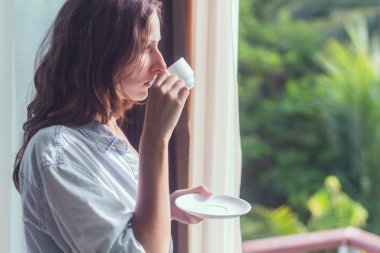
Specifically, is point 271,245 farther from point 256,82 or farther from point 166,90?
point 256,82

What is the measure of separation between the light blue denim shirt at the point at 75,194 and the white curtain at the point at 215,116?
1.36ft

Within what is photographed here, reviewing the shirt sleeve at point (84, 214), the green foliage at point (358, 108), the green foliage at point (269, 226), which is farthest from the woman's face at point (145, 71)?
the green foliage at point (358, 108)

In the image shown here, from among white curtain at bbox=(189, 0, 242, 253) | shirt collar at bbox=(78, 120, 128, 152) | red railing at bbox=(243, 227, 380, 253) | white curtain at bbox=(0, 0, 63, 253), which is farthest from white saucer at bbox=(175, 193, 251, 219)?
red railing at bbox=(243, 227, 380, 253)

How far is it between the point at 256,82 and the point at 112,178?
16.1ft

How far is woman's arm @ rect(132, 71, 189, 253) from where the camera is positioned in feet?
2.42

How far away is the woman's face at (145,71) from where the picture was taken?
2.68ft

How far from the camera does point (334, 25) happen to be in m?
5.50

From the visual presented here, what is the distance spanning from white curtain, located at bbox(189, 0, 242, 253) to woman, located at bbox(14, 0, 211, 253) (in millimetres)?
336

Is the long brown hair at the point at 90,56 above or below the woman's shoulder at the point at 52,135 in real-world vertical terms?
above

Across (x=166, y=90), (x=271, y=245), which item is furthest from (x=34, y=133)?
(x=271, y=245)

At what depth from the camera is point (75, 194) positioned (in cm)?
72

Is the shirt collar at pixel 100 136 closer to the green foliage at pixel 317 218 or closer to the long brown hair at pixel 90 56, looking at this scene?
the long brown hair at pixel 90 56

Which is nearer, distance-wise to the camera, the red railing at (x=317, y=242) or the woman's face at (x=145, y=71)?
the woman's face at (x=145, y=71)

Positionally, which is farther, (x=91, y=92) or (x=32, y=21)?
(x=32, y=21)
